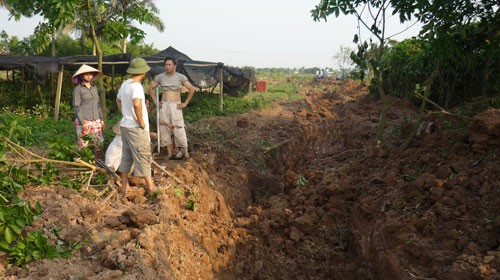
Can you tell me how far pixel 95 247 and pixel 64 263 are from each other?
0.35 m

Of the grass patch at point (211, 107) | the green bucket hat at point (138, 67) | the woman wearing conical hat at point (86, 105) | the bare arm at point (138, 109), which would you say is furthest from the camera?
the grass patch at point (211, 107)

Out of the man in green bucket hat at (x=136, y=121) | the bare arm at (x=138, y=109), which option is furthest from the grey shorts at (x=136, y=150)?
the bare arm at (x=138, y=109)

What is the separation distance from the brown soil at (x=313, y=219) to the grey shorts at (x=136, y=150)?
1.15 ft

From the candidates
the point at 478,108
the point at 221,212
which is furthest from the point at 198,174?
the point at 478,108

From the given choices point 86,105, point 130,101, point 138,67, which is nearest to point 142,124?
point 130,101

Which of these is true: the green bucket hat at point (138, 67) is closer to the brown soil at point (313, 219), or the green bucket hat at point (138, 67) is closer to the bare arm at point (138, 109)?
the bare arm at point (138, 109)

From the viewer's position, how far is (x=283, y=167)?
840 cm

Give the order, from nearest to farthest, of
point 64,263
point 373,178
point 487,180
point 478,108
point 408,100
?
point 64,263, point 487,180, point 373,178, point 478,108, point 408,100

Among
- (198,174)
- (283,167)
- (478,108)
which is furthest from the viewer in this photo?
(283,167)

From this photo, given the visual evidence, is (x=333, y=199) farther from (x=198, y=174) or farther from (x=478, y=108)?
(x=478, y=108)

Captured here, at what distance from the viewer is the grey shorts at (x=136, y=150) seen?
4.80m

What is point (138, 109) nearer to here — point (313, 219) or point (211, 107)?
point (313, 219)

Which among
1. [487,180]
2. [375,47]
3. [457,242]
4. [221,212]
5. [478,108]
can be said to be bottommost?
[221,212]

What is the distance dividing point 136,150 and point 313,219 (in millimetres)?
2436
